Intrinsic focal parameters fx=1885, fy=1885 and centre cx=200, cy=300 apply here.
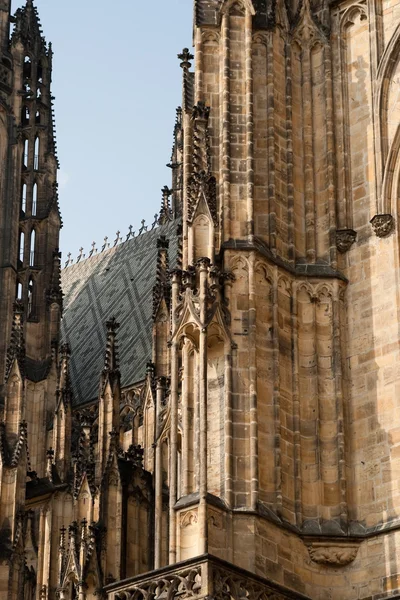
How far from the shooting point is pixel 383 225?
23656mm

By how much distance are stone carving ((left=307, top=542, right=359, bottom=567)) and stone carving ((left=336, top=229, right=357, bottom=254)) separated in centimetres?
397

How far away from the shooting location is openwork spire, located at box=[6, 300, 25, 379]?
4588cm

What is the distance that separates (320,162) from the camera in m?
24.4

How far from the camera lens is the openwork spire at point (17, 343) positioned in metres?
45.9

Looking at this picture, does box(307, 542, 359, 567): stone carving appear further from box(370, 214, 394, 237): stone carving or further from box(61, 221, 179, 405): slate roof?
box(61, 221, 179, 405): slate roof

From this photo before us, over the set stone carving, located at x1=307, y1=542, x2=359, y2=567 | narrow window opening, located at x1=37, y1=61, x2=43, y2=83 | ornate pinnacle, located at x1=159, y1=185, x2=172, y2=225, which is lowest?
stone carving, located at x1=307, y1=542, x2=359, y2=567

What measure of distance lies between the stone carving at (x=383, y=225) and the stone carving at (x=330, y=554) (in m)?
4.13

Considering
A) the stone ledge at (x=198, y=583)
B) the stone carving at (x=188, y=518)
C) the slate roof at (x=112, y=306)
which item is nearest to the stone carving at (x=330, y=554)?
the stone ledge at (x=198, y=583)

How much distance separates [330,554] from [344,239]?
4.20 metres

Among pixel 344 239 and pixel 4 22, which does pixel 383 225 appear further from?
pixel 4 22

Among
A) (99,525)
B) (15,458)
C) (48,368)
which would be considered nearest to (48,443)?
(48,368)

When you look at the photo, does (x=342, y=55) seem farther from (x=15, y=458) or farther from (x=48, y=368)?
(x=48, y=368)

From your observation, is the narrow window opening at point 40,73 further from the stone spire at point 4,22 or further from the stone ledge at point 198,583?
the stone ledge at point 198,583

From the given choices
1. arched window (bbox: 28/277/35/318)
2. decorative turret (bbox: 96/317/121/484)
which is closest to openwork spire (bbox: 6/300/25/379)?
arched window (bbox: 28/277/35/318)
